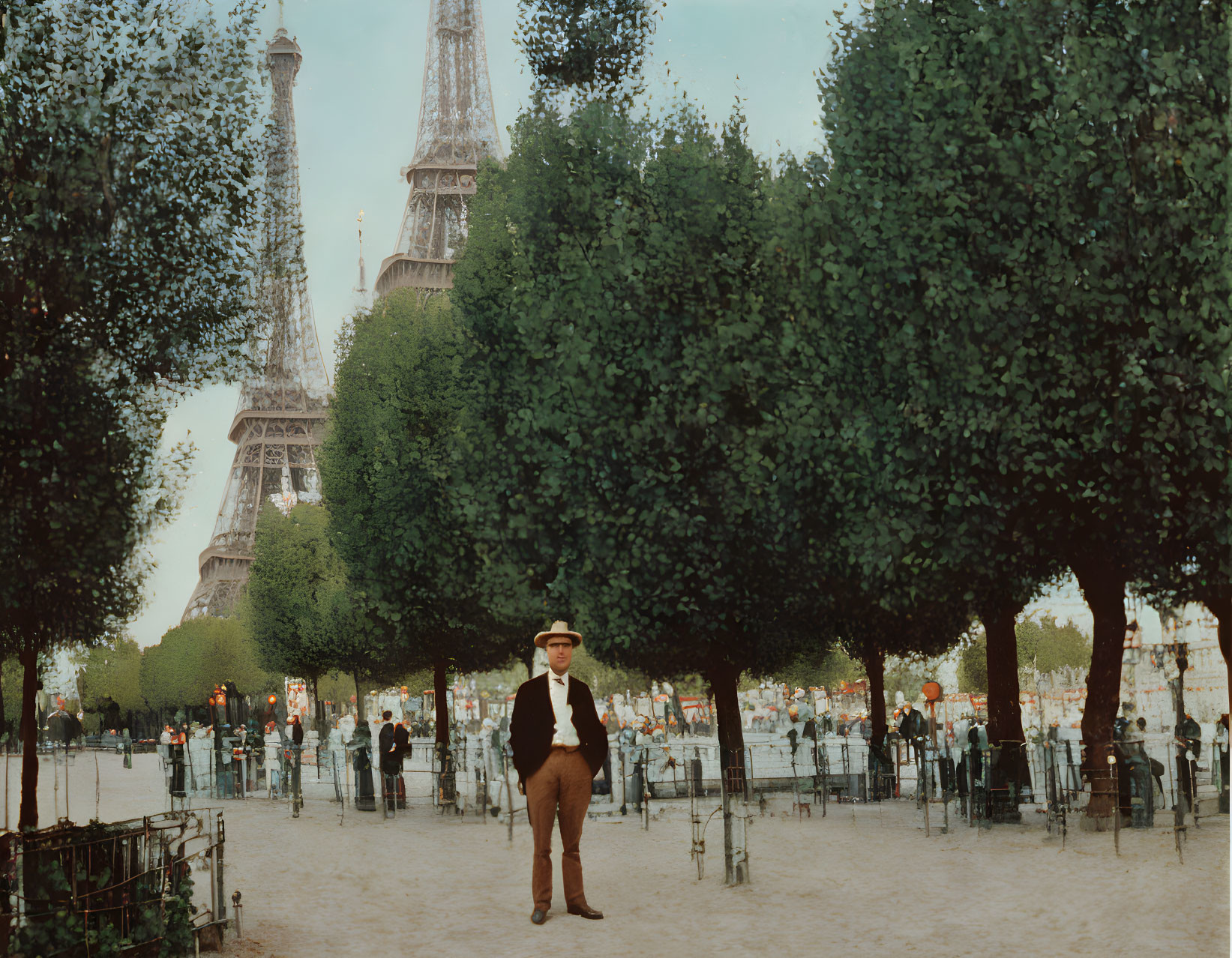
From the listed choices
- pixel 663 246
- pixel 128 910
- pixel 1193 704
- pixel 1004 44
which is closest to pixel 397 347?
pixel 663 246

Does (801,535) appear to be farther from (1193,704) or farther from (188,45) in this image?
(1193,704)

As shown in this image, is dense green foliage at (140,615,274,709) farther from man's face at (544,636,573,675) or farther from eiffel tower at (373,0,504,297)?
man's face at (544,636,573,675)

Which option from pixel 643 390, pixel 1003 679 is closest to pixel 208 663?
pixel 1003 679

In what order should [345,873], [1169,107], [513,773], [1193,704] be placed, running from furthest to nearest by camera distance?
[1193,704] → [513,773] → [345,873] → [1169,107]

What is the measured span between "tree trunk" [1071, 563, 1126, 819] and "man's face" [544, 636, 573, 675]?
931 centimetres

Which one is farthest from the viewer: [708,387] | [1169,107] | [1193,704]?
[1193,704]

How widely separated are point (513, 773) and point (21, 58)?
18.7 metres

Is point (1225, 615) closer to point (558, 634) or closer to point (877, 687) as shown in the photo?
point (558, 634)

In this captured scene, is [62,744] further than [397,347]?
No

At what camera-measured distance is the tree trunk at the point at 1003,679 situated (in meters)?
21.5

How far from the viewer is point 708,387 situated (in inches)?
678

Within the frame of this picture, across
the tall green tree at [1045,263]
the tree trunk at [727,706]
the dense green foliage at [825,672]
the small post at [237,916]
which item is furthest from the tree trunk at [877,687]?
the small post at [237,916]

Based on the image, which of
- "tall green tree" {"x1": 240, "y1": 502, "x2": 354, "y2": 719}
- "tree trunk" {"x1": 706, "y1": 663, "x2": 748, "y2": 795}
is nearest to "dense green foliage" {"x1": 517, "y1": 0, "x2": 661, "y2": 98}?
"tree trunk" {"x1": 706, "y1": 663, "x2": 748, "y2": 795}

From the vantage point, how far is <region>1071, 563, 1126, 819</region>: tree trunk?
57.2ft
